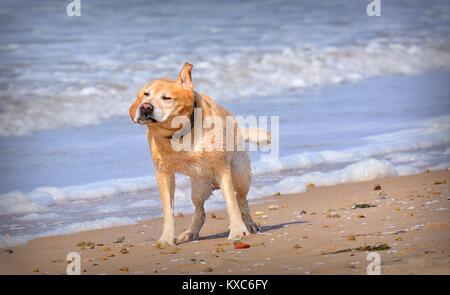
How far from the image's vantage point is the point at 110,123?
13.8 m

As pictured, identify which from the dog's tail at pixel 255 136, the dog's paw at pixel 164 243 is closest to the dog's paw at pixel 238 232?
the dog's paw at pixel 164 243

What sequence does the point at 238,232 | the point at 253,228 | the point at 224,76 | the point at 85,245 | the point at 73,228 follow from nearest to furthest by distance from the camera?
1. the point at 238,232
2. the point at 85,245
3. the point at 253,228
4. the point at 73,228
5. the point at 224,76

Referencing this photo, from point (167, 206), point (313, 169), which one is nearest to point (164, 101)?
point (167, 206)

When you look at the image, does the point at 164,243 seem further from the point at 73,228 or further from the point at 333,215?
the point at 333,215

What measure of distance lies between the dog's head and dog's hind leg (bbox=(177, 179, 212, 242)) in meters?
0.68

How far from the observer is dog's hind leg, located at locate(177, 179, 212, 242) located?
7.83 m

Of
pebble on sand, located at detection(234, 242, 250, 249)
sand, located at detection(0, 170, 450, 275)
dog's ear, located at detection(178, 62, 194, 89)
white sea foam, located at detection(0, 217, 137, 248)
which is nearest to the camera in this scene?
sand, located at detection(0, 170, 450, 275)

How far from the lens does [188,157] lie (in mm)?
7445

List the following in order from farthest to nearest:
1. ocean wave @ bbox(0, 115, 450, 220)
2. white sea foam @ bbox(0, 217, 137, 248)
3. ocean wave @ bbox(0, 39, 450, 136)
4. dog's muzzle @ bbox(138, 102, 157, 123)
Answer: ocean wave @ bbox(0, 39, 450, 136) → ocean wave @ bbox(0, 115, 450, 220) → white sea foam @ bbox(0, 217, 137, 248) → dog's muzzle @ bbox(138, 102, 157, 123)

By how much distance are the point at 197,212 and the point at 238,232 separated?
0.45 meters

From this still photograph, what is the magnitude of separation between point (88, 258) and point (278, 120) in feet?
19.9

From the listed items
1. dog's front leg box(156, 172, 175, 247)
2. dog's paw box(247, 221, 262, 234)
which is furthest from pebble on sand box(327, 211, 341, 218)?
dog's front leg box(156, 172, 175, 247)

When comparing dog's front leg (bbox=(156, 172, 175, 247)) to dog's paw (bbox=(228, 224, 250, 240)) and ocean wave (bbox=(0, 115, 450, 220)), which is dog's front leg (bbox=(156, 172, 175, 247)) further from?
ocean wave (bbox=(0, 115, 450, 220))

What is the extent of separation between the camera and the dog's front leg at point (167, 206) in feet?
25.0
